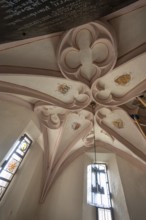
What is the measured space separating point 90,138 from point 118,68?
11.0 feet

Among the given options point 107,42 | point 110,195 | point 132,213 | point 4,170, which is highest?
point 107,42

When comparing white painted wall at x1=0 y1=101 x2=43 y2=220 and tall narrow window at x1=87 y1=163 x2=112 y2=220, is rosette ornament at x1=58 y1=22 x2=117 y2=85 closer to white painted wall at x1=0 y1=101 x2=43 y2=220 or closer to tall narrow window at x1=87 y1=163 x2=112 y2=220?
white painted wall at x1=0 y1=101 x2=43 y2=220

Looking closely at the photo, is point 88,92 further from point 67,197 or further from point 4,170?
point 67,197

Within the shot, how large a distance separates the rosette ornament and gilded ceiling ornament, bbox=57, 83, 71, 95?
0.43 m

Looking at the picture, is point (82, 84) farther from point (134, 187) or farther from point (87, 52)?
point (134, 187)

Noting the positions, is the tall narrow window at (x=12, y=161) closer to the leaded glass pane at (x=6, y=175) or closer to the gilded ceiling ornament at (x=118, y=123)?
the leaded glass pane at (x=6, y=175)

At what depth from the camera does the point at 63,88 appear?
4617 millimetres

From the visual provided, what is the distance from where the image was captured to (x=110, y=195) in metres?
5.38

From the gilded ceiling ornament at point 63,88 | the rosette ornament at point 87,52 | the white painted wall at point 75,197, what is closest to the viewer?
the rosette ornament at point 87,52

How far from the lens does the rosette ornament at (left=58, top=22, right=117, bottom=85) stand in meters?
3.45

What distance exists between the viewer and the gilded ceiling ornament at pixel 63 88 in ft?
14.9

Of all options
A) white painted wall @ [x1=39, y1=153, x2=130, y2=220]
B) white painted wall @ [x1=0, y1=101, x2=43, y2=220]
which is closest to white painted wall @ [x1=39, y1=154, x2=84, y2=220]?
white painted wall @ [x1=39, y1=153, x2=130, y2=220]

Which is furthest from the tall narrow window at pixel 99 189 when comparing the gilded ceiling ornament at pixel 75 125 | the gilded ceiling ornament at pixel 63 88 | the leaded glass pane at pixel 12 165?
the gilded ceiling ornament at pixel 63 88

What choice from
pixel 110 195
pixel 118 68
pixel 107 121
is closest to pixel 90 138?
pixel 107 121
